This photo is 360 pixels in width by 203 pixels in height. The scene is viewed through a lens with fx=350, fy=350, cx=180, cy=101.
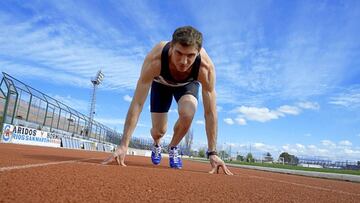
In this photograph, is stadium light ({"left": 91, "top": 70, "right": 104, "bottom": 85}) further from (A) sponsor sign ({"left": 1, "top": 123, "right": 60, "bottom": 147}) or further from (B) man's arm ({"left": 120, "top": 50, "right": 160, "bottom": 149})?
(B) man's arm ({"left": 120, "top": 50, "right": 160, "bottom": 149})

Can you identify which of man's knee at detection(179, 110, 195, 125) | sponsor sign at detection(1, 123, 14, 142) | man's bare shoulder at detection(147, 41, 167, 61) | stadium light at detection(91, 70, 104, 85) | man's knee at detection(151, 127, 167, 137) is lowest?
man's knee at detection(151, 127, 167, 137)

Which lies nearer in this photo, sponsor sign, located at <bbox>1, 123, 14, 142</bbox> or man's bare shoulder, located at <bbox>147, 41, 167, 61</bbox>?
man's bare shoulder, located at <bbox>147, 41, 167, 61</bbox>

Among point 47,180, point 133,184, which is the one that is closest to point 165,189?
point 133,184

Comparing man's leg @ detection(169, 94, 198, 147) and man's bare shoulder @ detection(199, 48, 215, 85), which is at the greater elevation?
man's bare shoulder @ detection(199, 48, 215, 85)

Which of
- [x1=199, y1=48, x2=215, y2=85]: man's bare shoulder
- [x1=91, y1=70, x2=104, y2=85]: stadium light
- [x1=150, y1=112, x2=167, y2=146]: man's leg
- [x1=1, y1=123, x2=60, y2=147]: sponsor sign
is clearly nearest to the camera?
[x1=199, y1=48, x2=215, y2=85]: man's bare shoulder

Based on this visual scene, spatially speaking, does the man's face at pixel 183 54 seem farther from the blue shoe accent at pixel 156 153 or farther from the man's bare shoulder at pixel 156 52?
the blue shoe accent at pixel 156 153

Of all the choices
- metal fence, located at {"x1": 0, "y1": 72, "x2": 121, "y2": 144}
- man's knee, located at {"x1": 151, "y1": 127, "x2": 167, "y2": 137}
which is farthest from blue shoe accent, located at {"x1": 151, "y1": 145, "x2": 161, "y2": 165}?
metal fence, located at {"x1": 0, "y1": 72, "x2": 121, "y2": 144}

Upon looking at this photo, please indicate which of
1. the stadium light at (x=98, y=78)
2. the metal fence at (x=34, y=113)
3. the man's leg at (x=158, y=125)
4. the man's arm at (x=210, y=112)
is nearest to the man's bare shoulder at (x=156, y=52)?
the man's arm at (x=210, y=112)

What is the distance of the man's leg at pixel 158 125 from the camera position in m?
6.07

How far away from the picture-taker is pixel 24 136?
1778 centimetres

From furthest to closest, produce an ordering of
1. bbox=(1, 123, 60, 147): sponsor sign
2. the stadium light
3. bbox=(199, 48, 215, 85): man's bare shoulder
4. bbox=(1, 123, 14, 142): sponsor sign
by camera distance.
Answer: the stadium light, bbox=(1, 123, 60, 147): sponsor sign, bbox=(1, 123, 14, 142): sponsor sign, bbox=(199, 48, 215, 85): man's bare shoulder

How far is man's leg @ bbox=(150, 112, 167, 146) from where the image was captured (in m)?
6.07

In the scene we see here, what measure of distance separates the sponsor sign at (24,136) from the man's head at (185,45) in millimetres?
14372

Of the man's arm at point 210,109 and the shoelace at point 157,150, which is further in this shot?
the shoelace at point 157,150
